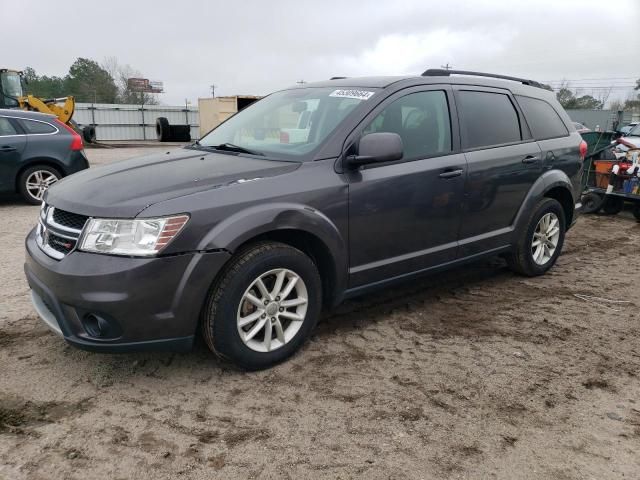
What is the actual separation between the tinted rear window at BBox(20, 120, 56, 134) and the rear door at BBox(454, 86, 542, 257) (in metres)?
7.05

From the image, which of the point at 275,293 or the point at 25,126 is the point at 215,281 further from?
the point at 25,126

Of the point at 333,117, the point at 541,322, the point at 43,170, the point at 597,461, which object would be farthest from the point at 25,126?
the point at 597,461

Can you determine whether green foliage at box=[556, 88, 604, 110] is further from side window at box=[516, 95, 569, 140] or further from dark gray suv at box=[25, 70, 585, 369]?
dark gray suv at box=[25, 70, 585, 369]

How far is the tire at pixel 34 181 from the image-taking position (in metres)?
8.35

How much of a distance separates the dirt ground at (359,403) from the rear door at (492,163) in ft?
2.23

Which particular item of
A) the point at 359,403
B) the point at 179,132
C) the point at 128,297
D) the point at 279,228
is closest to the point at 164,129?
the point at 179,132

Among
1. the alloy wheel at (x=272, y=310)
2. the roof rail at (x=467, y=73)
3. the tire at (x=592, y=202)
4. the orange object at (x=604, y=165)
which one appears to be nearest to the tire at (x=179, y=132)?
the tire at (x=592, y=202)

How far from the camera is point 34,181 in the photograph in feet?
27.7

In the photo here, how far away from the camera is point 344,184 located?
3.40 metres

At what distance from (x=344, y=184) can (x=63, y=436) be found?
2103 millimetres

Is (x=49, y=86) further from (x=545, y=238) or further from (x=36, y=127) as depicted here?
(x=545, y=238)

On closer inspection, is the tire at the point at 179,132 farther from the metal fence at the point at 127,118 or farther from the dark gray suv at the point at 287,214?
the dark gray suv at the point at 287,214

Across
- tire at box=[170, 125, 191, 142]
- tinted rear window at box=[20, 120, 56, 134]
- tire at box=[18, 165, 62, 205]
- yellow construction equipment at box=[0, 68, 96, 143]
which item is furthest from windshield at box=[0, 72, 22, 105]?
tire at box=[18, 165, 62, 205]

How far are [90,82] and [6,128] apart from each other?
47.9 meters
